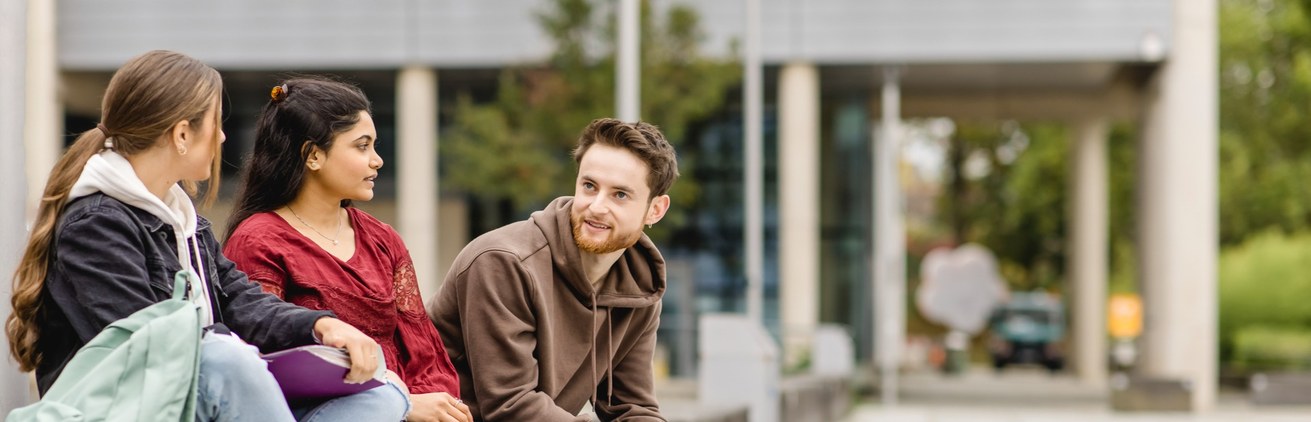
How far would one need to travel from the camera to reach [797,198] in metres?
30.2

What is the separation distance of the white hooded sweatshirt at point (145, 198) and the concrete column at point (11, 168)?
0.55m

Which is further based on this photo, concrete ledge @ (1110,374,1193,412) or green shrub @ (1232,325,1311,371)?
green shrub @ (1232,325,1311,371)

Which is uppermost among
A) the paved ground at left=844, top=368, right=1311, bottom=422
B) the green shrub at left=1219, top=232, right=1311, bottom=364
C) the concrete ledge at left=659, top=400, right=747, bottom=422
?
the concrete ledge at left=659, top=400, right=747, bottom=422

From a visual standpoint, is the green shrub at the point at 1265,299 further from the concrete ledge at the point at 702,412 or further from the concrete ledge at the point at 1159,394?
the concrete ledge at the point at 702,412

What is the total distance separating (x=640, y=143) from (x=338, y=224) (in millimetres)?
739

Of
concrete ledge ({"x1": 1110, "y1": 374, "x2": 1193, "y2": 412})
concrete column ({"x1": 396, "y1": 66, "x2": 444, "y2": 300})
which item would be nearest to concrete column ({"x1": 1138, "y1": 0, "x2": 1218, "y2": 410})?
concrete ledge ({"x1": 1110, "y1": 374, "x2": 1193, "y2": 412})

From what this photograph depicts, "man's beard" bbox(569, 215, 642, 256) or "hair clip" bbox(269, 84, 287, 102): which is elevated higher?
"hair clip" bbox(269, 84, 287, 102)

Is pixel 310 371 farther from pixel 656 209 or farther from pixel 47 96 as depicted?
pixel 47 96

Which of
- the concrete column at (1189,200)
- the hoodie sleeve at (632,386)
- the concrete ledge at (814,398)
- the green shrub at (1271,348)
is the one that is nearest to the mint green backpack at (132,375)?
the hoodie sleeve at (632,386)

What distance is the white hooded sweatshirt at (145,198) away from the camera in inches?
122

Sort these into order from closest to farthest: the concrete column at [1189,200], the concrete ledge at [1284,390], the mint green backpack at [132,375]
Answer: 1. the mint green backpack at [132,375]
2. the concrete ledge at [1284,390]
3. the concrete column at [1189,200]

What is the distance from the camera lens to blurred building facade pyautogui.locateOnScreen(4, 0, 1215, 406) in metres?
27.4

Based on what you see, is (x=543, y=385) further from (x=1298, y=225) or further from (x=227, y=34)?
(x=1298, y=225)

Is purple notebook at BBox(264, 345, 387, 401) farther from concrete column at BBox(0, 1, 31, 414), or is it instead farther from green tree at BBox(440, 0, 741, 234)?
green tree at BBox(440, 0, 741, 234)
